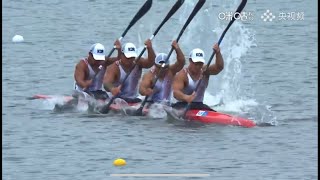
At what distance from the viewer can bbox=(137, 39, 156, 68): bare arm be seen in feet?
87.6

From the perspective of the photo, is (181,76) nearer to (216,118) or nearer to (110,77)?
(216,118)

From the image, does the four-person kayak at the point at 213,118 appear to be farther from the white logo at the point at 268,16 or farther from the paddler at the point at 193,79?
the white logo at the point at 268,16

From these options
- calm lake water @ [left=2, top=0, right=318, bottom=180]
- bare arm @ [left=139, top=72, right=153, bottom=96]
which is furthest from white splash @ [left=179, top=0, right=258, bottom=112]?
bare arm @ [left=139, top=72, right=153, bottom=96]

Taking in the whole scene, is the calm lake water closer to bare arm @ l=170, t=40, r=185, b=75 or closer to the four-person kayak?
the four-person kayak

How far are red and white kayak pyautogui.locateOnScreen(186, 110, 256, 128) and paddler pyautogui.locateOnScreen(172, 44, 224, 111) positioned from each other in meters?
0.19

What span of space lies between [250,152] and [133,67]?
444 centimetres

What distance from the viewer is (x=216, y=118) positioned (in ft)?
83.1

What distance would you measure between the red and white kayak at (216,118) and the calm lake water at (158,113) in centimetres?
15

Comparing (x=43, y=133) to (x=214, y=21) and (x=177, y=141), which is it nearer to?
(x=177, y=141)

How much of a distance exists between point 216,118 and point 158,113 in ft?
4.77

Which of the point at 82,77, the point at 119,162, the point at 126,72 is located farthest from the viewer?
the point at 82,77

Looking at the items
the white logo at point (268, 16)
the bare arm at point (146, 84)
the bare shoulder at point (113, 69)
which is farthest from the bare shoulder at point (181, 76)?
the white logo at point (268, 16)

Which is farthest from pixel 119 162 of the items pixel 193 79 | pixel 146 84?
pixel 146 84

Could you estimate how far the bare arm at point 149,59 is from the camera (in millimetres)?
26688
